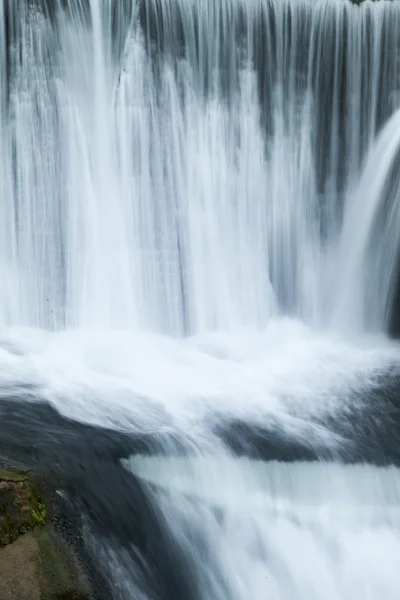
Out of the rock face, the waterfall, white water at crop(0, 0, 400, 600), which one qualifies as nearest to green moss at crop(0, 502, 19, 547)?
the rock face

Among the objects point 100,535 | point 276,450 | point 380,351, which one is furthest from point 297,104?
point 100,535

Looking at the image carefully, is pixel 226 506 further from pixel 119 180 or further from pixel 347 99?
pixel 347 99

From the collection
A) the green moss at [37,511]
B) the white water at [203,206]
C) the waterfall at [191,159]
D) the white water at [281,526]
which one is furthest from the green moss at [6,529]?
the waterfall at [191,159]

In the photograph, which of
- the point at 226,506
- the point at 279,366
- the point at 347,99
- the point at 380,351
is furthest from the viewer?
the point at 347,99

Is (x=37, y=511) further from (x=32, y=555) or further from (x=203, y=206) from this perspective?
(x=203, y=206)

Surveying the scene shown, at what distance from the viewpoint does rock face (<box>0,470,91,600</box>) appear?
10.9ft

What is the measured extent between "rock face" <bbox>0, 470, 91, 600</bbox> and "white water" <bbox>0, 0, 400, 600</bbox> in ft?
5.86

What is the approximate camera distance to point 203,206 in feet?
23.9

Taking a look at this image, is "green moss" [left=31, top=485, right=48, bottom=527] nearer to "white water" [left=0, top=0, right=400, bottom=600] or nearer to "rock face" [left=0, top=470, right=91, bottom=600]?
"rock face" [left=0, top=470, right=91, bottom=600]

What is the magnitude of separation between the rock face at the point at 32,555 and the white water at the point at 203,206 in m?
1.79

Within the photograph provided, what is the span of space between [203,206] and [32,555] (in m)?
4.46

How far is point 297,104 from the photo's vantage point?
7.44 meters

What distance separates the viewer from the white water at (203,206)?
629cm

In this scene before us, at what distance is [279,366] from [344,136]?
A: 2.59 metres
